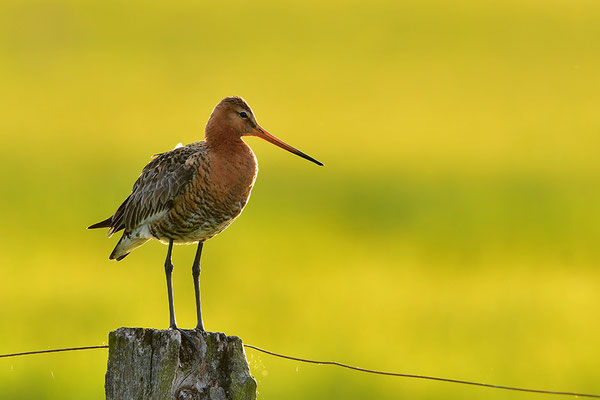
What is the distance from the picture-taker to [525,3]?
39.3 meters

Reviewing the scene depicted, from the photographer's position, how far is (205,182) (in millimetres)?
7027

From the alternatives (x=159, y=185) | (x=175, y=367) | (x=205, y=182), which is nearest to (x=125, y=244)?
(x=159, y=185)

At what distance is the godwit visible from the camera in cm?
702

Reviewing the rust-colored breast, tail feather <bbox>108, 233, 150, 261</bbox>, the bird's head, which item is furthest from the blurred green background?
the bird's head

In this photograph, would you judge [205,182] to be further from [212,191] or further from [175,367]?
[175,367]

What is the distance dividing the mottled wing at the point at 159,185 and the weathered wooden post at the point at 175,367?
2128 mm

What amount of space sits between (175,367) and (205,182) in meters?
2.23

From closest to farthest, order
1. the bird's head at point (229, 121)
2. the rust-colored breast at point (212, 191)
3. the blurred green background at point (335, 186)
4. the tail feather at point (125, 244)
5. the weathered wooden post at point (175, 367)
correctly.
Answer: the weathered wooden post at point (175, 367) → the rust-colored breast at point (212, 191) → the bird's head at point (229, 121) → the tail feather at point (125, 244) → the blurred green background at point (335, 186)

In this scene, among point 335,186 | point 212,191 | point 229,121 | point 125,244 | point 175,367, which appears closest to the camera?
point 175,367

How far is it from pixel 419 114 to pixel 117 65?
925cm

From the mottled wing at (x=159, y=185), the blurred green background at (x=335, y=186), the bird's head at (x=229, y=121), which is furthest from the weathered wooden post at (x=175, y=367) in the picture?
the bird's head at (x=229, y=121)

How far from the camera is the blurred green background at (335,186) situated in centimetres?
1194

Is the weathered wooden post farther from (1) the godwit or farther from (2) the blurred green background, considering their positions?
(1) the godwit

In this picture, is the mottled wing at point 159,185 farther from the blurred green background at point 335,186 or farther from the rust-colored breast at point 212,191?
the blurred green background at point 335,186
